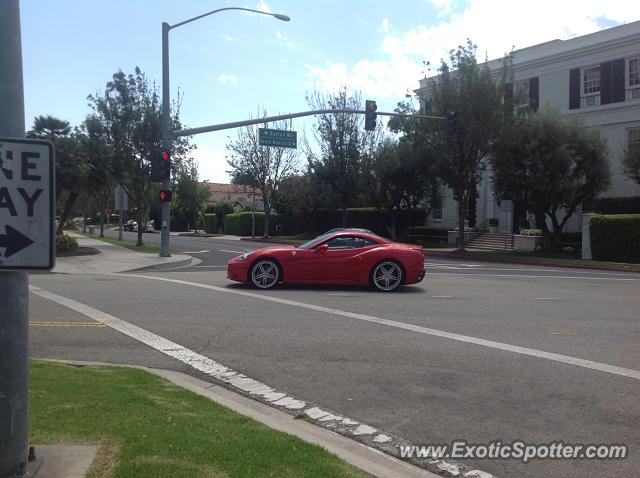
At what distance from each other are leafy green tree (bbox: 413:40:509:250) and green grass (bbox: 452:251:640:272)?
2.50 metres

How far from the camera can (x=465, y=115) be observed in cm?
3084

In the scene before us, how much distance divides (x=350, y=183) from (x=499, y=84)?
13.3m

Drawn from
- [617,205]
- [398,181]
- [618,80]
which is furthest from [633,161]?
[398,181]

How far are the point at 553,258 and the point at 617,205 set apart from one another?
645 centimetres

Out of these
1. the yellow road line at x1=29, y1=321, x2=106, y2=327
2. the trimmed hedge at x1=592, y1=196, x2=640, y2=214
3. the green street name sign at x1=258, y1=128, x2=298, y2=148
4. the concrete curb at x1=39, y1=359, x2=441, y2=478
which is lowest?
the concrete curb at x1=39, y1=359, x2=441, y2=478

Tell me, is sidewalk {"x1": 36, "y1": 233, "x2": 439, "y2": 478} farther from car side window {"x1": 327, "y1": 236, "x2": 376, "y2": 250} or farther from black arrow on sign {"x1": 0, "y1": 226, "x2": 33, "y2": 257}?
car side window {"x1": 327, "y1": 236, "x2": 376, "y2": 250}

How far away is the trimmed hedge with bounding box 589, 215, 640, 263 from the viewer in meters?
26.8

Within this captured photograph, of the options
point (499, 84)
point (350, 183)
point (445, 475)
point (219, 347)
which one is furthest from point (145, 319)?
point (350, 183)

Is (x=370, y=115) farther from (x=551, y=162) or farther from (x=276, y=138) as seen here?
(x=551, y=162)

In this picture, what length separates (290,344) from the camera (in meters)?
8.13

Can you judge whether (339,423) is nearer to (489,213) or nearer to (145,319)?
(145,319)

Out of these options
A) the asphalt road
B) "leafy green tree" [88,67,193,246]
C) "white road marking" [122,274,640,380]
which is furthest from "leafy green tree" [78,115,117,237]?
"white road marking" [122,274,640,380]

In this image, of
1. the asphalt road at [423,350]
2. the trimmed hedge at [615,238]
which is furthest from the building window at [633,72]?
the asphalt road at [423,350]

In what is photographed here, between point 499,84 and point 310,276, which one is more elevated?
point 499,84
